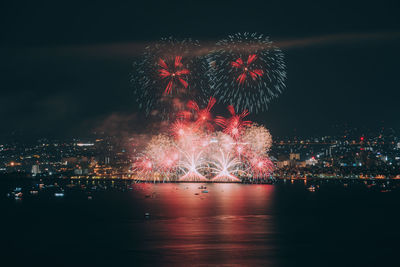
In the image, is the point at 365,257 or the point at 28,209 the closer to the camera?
the point at 365,257

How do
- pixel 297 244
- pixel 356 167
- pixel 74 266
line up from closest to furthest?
pixel 74 266 < pixel 297 244 < pixel 356 167

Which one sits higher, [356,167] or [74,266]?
[356,167]

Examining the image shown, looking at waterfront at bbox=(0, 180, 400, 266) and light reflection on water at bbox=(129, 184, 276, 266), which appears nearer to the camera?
waterfront at bbox=(0, 180, 400, 266)

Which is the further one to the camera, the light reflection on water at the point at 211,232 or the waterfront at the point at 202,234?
the light reflection on water at the point at 211,232

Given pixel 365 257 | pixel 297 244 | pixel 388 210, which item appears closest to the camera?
pixel 365 257

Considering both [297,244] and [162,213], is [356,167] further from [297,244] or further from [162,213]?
[297,244]

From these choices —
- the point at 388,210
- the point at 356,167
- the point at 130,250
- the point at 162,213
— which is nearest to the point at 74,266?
the point at 130,250

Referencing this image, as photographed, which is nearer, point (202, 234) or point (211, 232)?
point (202, 234)
